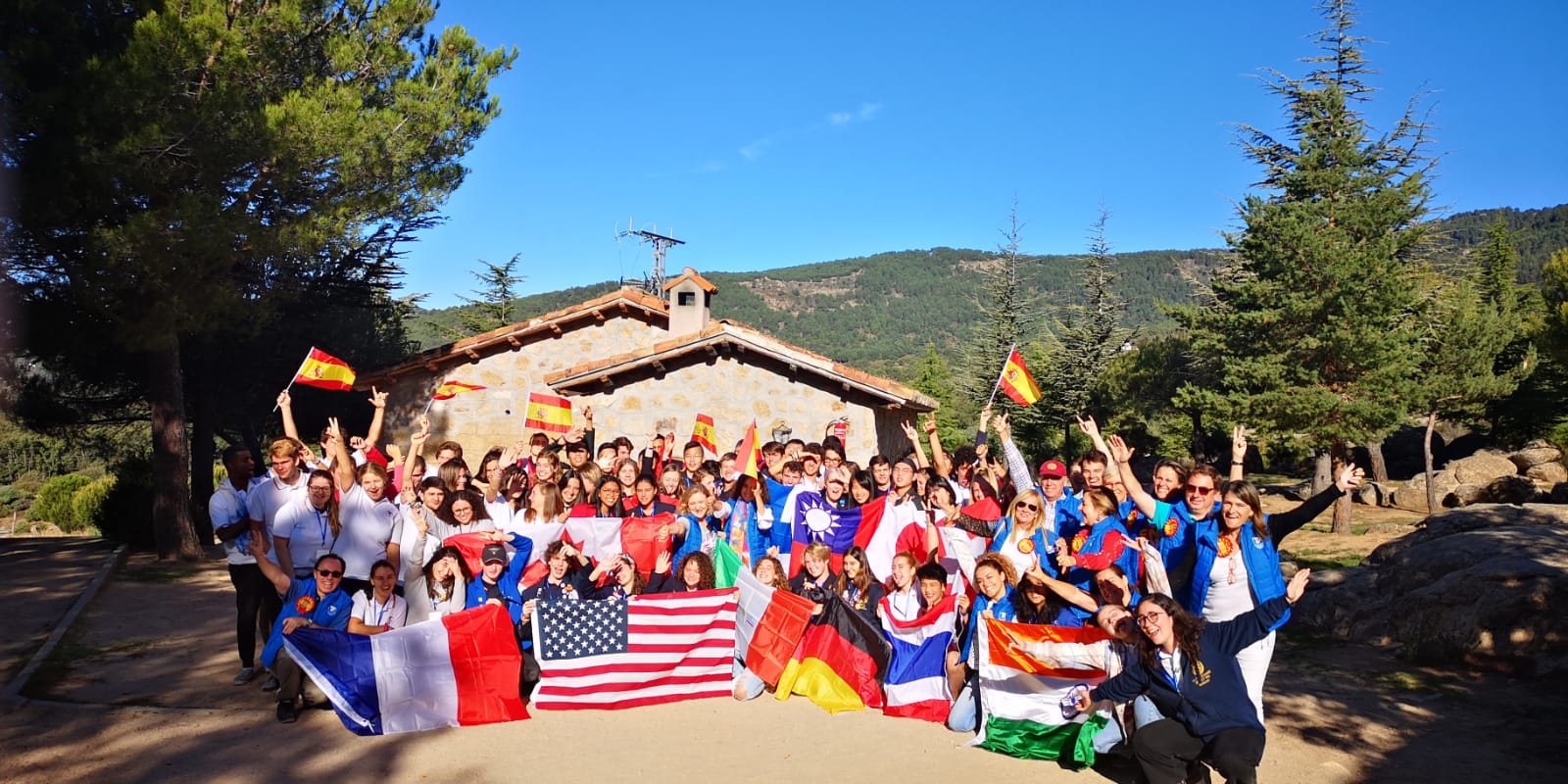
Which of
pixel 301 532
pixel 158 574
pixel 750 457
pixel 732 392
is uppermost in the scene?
pixel 732 392

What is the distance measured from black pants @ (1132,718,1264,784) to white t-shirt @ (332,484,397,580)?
543cm

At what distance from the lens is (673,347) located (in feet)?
49.6

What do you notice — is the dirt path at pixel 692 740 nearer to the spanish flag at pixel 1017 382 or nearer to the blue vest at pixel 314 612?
the blue vest at pixel 314 612

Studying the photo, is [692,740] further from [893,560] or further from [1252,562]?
[1252,562]

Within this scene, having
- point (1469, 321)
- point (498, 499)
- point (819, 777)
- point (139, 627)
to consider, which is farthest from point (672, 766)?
point (1469, 321)

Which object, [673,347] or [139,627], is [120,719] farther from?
[673,347]

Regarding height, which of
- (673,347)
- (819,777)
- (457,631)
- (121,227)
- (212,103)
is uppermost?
(212,103)

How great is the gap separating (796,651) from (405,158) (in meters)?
11.7

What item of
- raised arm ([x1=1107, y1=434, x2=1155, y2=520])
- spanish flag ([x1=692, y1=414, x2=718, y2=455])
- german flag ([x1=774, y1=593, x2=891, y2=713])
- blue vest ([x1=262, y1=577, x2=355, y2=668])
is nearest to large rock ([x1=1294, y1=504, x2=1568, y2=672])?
raised arm ([x1=1107, y1=434, x2=1155, y2=520])

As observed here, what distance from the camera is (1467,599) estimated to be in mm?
8461

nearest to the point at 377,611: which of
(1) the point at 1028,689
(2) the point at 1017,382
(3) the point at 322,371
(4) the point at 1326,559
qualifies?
(1) the point at 1028,689

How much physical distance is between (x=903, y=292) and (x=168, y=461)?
14365cm

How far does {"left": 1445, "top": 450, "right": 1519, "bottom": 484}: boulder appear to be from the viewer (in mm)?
23203

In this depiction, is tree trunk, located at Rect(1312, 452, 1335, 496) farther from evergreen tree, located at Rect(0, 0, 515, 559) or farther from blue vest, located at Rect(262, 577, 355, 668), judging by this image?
blue vest, located at Rect(262, 577, 355, 668)
